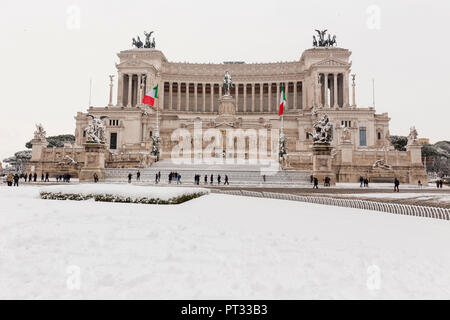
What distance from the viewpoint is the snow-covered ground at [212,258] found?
4.11 m

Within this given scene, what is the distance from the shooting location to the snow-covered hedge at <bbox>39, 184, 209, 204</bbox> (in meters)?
13.0

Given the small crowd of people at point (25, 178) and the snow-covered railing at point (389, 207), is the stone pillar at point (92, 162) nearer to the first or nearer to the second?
the small crowd of people at point (25, 178)

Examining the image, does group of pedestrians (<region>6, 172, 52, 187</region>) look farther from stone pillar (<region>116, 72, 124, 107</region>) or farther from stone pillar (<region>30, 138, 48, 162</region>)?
stone pillar (<region>116, 72, 124, 107</region>)

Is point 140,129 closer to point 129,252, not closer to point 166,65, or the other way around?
point 166,65

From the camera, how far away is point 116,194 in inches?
521

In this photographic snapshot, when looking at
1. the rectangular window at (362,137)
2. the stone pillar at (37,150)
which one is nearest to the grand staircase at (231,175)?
the stone pillar at (37,150)

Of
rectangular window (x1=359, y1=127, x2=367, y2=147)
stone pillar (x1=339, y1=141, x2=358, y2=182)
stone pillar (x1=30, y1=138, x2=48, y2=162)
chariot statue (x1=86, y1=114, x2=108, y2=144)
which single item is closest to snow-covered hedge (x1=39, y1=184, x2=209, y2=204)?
chariot statue (x1=86, y1=114, x2=108, y2=144)

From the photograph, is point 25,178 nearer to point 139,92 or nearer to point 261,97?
point 139,92

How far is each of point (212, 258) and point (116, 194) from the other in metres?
9.11

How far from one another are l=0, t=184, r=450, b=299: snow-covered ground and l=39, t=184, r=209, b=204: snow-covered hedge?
3983 millimetres

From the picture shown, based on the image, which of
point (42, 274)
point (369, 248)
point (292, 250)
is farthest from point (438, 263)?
point (42, 274)

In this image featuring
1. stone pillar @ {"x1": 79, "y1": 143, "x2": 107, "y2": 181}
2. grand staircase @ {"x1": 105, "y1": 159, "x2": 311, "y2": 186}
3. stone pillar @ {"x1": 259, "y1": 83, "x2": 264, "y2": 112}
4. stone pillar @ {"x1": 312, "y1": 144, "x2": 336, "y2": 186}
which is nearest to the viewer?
stone pillar @ {"x1": 312, "y1": 144, "x2": 336, "y2": 186}

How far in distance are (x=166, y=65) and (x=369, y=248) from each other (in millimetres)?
91181
